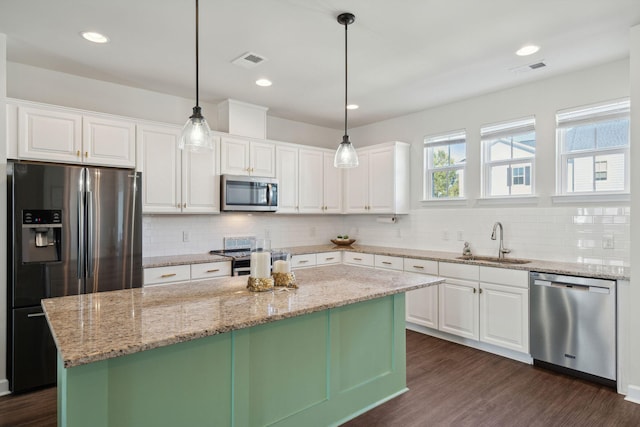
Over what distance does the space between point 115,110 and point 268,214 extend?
82.4 inches

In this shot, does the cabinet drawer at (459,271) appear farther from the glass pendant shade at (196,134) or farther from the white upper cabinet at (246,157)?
the glass pendant shade at (196,134)

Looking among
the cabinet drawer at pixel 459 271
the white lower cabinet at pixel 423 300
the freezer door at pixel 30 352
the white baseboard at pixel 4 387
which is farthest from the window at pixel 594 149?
the white baseboard at pixel 4 387

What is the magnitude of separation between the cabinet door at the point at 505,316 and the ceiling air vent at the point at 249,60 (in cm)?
293

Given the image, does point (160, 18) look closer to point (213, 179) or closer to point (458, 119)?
point (213, 179)

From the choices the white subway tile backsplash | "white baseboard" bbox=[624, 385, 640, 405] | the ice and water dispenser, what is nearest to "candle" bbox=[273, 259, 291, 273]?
the white subway tile backsplash

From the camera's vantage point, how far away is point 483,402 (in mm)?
2680

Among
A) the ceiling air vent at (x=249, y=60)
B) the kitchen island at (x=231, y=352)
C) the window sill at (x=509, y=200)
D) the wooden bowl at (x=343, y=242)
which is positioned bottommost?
the kitchen island at (x=231, y=352)

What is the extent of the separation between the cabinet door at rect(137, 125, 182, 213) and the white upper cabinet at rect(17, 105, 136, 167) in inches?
5.1

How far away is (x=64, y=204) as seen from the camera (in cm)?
294

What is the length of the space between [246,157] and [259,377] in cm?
296

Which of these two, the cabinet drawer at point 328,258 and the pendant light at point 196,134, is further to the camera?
the cabinet drawer at point 328,258

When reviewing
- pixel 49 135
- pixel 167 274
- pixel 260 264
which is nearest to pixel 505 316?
pixel 260 264

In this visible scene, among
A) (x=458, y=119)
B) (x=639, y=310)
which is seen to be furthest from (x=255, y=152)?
(x=639, y=310)

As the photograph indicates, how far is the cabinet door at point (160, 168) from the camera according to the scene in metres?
3.64
